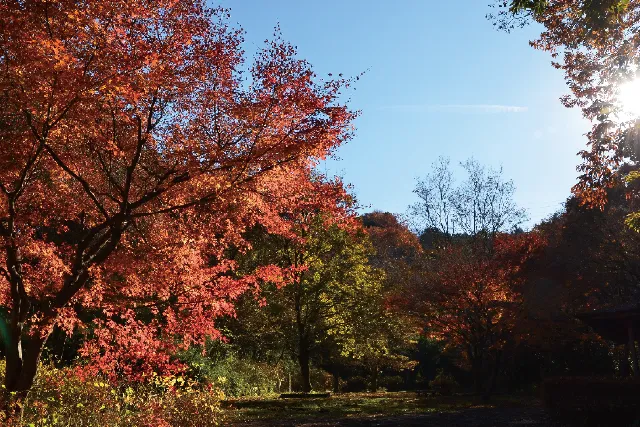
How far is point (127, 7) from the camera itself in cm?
660

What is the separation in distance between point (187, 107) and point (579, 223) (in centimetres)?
2194

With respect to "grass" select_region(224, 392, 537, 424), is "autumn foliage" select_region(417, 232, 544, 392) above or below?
above

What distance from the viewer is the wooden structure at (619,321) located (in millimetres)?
12648

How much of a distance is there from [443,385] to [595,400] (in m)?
14.9

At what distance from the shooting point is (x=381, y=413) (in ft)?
47.5

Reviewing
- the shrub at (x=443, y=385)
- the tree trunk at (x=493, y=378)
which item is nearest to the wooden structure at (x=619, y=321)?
the tree trunk at (x=493, y=378)

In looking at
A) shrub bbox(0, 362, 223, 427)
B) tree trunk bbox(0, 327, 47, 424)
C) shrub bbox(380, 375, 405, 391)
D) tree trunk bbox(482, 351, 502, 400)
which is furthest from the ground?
shrub bbox(380, 375, 405, 391)

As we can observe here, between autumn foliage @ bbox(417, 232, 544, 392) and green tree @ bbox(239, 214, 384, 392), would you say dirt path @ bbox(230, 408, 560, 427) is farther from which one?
green tree @ bbox(239, 214, 384, 392)

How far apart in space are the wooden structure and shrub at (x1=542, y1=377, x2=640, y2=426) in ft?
5.67

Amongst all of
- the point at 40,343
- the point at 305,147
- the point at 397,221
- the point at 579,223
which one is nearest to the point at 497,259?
the point at 579,223

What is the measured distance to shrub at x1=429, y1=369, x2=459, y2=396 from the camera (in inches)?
930

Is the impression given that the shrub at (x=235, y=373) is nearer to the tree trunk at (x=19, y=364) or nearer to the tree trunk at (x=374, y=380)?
the tree trunk at (x=374, y=380)

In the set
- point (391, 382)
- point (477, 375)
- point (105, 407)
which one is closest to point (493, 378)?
point (477, 375)

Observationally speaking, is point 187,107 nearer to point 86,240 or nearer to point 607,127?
point 86,240
